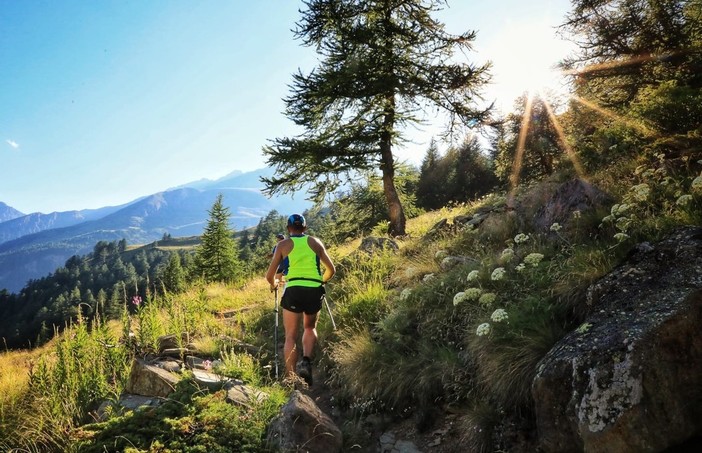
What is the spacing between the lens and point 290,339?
6.00 meters

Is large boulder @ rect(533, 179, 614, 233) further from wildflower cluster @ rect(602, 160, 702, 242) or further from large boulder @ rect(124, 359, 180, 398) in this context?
large boulder @ rect(124, 359, 180, 398)

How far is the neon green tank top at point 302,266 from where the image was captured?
6.06 m

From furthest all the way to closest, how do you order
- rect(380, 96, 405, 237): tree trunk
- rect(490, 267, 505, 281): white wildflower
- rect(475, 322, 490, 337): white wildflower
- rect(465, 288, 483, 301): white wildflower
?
1. rect(380, 96, 405, 237): tree trunk
2. rect(465, 288, 483, 301): white wildflower
3. rect(490, 267, 505, 281): white wildflower
4. rect(475, 322, 490, 337): white wildflower

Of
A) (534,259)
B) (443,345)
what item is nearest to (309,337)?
(443,345)

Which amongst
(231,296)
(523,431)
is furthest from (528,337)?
(231,296)

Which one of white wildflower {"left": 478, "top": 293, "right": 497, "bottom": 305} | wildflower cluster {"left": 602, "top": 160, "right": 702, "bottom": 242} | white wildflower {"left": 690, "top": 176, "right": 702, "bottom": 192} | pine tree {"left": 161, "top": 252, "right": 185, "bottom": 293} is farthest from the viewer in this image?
pine tree {"left": 161, "top": 252, "right": 185, "bottom": 293}

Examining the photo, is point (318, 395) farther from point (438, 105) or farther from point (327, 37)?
point (327, 37)

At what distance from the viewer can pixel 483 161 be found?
4600 cm

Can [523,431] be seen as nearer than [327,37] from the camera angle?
Yes

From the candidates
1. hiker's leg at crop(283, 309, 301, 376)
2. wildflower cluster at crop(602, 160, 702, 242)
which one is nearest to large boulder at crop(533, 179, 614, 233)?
wildflower cluster at crop(602, 160, 702, 242)

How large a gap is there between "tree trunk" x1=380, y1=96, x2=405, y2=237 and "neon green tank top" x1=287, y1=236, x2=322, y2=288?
31.6 ft

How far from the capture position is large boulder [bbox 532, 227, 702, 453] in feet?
8.18

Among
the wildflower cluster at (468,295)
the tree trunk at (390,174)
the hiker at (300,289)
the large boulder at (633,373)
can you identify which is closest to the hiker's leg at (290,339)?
the hiker at (300,289)

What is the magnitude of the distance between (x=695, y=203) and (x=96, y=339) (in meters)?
8.51
